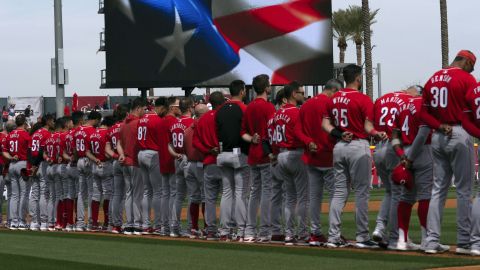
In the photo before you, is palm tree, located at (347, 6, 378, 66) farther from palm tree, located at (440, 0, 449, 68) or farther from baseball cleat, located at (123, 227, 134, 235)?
baseball cleat, located at (123, 227, 134, 235)

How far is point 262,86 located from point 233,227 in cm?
249

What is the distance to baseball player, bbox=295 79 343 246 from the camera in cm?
1623

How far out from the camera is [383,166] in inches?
610

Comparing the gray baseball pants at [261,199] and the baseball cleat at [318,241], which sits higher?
the gray baseball pants at [261,199]

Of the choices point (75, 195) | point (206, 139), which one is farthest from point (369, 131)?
point (75, 195)

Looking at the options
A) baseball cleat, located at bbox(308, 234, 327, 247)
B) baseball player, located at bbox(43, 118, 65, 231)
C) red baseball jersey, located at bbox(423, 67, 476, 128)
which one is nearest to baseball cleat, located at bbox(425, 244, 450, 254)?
red baseball jersey, located at bbox(423, 67, 476, 128)

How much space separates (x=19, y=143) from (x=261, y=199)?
8.41 metres

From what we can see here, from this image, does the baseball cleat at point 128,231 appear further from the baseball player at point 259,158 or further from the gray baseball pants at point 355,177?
the gray baseball pants at point 355,177

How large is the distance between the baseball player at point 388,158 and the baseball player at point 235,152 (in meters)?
2.97

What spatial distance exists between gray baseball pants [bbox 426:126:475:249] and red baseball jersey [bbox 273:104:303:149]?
9.80 ft

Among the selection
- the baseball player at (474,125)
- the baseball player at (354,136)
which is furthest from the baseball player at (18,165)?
the baseball player at (474,125)

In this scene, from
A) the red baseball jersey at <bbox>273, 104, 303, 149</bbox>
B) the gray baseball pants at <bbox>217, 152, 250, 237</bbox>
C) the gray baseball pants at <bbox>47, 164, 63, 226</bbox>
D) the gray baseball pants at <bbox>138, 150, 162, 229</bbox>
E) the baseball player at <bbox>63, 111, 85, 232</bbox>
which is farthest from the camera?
the gray baseball pants at <bbox>47, 164, 63, 226</bbox>

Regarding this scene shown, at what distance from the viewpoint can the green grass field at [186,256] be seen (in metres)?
13.5

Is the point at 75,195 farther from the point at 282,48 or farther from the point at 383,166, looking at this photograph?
the point at 282,48
